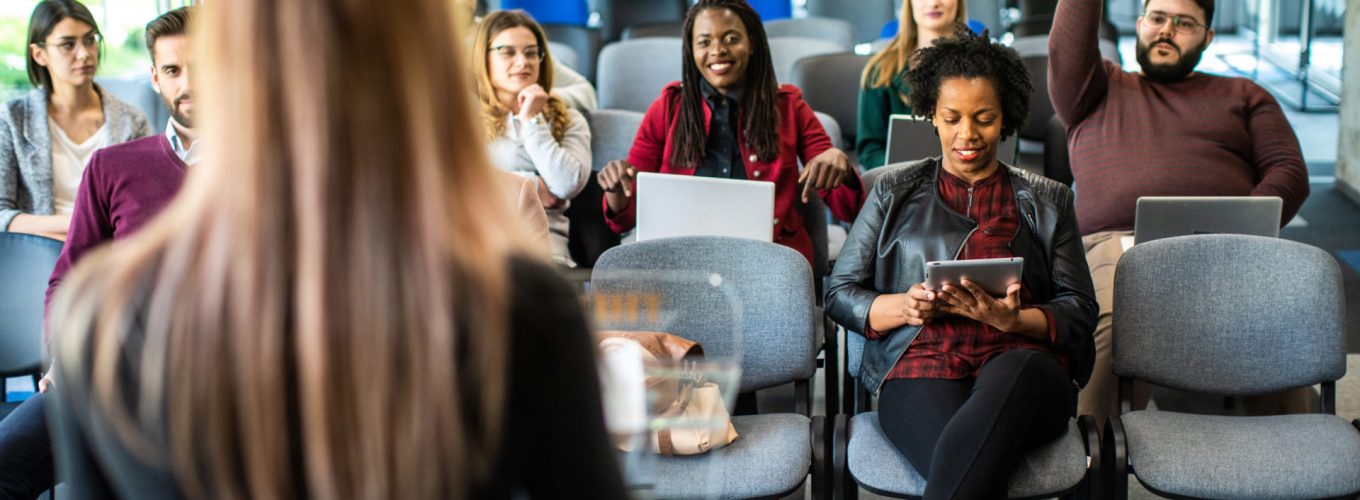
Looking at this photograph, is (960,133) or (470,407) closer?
(470,407)

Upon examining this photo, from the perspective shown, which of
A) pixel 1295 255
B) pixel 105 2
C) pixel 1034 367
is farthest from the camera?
pixel 105 2

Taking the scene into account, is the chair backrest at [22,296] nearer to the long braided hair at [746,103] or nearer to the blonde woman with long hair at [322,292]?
the long braided hair at [746,103]

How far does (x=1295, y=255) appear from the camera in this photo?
269 centimetres

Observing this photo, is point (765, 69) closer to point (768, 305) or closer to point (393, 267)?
point (768, 305)

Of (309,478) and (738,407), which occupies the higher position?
(309,478)

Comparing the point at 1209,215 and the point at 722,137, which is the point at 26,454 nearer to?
the point at 722,137

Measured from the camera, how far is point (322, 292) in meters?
0.68

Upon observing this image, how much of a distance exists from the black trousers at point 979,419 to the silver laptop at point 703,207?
1.92ft

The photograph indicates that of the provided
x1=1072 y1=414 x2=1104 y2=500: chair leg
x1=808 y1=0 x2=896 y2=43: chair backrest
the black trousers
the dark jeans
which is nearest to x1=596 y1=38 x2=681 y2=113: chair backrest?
x1=808 y1=0 x2=896 y2=43: chair backrest

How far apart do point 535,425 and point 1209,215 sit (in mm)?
2711

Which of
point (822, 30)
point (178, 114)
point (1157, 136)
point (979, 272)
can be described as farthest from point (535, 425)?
point (822, 30)

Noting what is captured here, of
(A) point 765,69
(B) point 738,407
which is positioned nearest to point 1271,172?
(A) point 765,69

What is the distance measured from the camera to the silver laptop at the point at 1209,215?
3.04 m

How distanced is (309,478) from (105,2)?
4.91 metres
